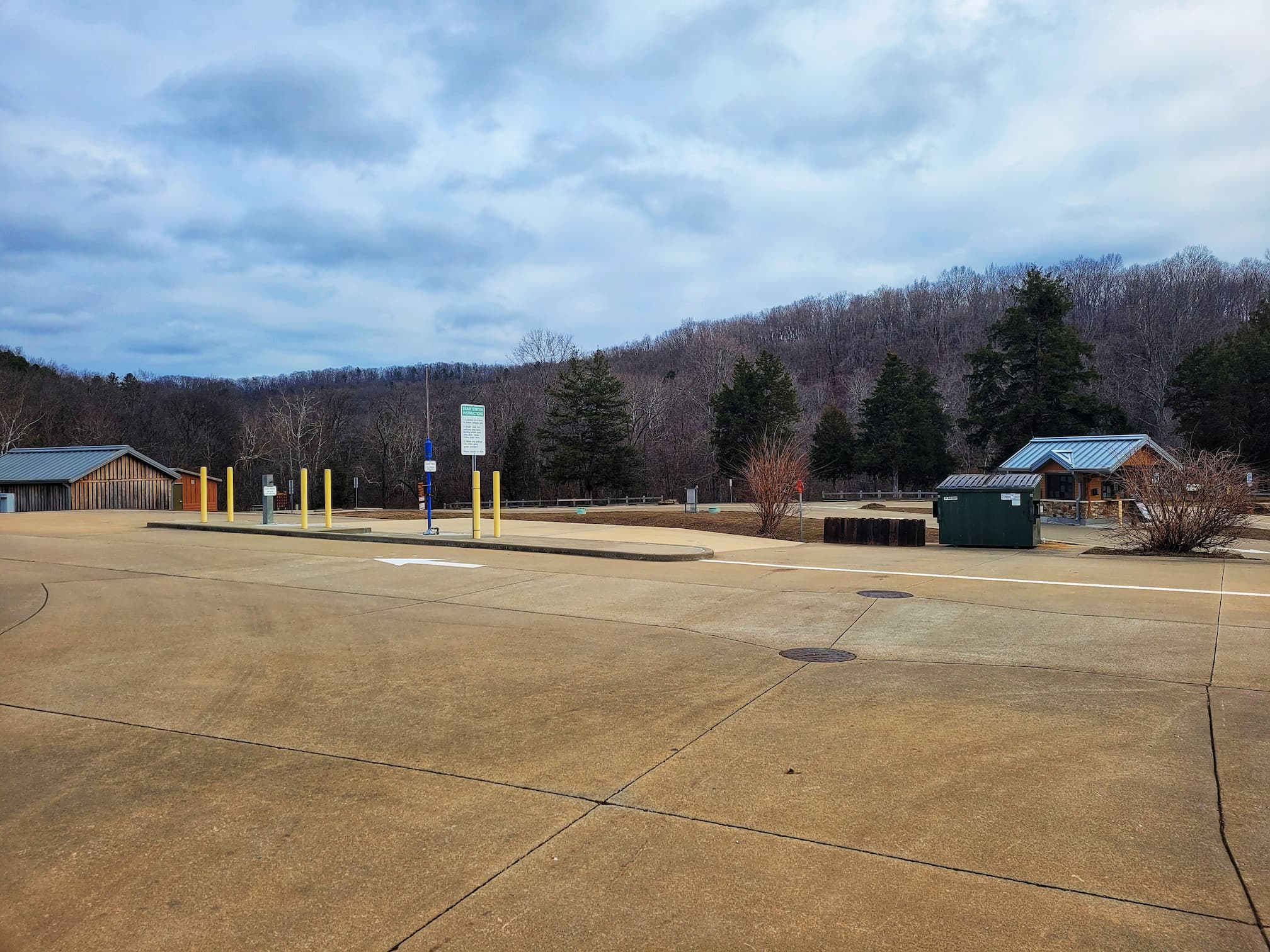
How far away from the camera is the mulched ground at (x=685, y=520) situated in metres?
26.8

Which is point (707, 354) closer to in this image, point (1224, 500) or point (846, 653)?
point (1224, 500)

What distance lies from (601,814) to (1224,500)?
18578 millimetres

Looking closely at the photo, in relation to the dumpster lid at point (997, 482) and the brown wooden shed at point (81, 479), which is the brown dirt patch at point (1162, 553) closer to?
the dumpster lid at point (997, 482)

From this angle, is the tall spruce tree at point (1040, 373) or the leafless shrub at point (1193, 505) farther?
the tall spruce tree at point (1040, 373)

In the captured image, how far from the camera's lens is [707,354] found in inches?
3541

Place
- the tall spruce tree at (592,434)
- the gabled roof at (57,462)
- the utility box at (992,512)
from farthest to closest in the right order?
the tall spruce tree at (592,434) → the gabled roof at (57,462) → the utility box at (992,512)

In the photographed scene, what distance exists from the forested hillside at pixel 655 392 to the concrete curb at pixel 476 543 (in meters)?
43.0

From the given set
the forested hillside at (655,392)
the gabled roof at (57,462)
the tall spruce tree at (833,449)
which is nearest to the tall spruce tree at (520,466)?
the forested hillside at (655,392)

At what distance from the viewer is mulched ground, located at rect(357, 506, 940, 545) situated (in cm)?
2683

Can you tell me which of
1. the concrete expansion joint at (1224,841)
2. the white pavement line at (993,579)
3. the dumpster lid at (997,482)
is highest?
the dumpster lid at (997,482)

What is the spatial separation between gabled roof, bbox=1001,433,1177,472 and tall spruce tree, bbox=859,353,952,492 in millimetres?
22910

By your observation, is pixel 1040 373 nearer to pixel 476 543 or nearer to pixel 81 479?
pixel 476 543

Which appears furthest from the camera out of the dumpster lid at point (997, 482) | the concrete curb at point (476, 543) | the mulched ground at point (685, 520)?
the mulched ground at point (685, 520)

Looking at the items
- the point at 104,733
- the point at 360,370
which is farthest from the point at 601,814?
the point at 360,370
